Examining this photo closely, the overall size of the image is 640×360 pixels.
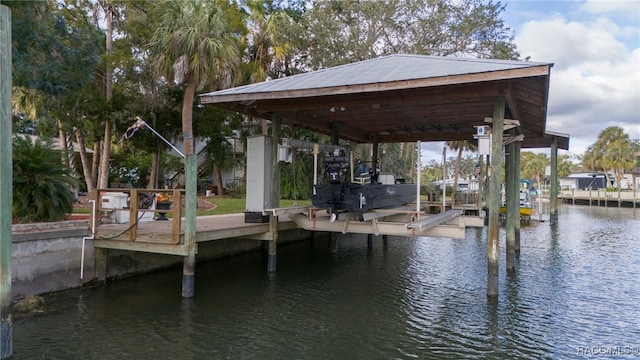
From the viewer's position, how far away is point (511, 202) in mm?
11430

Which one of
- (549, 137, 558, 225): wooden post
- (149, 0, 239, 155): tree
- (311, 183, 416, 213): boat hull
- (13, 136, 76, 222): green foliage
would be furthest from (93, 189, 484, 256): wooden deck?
(549, 137, 558, 225): wooden post

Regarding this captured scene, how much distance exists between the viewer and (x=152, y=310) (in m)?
6.91

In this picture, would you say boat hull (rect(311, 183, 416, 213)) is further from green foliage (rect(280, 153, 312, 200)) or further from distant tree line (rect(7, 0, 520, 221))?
green foliage (rect(280, 153, 312, 200))

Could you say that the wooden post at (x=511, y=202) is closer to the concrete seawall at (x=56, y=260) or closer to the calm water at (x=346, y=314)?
the calm water at (x=346, y=314)

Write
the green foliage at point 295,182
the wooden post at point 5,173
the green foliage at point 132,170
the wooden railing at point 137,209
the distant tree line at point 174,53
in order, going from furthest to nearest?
the green foliage at point 295,182
the green foliage at point 132,170
the distant tree line at point 174,53
the wooden railing at point 137,209
the wooden post at point 5,173

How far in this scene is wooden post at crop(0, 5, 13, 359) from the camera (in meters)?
4.70

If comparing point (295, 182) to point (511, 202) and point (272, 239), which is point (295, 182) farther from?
point (511, 202)

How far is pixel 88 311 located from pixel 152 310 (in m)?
0.95

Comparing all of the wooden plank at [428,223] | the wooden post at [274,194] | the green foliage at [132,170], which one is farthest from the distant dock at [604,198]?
the green foliage at [132,170]

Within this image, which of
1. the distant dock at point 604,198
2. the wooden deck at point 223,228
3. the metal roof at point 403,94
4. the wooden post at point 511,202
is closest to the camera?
the metal roof at point 403,94

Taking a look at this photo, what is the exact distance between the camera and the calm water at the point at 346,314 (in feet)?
18.4

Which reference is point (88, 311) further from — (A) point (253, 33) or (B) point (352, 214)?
(A) point (253, 33)

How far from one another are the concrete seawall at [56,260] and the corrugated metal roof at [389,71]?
377 centimetres

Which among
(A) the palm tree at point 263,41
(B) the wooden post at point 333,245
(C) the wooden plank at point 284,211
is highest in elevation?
(A) the palm tree at point 263,41
